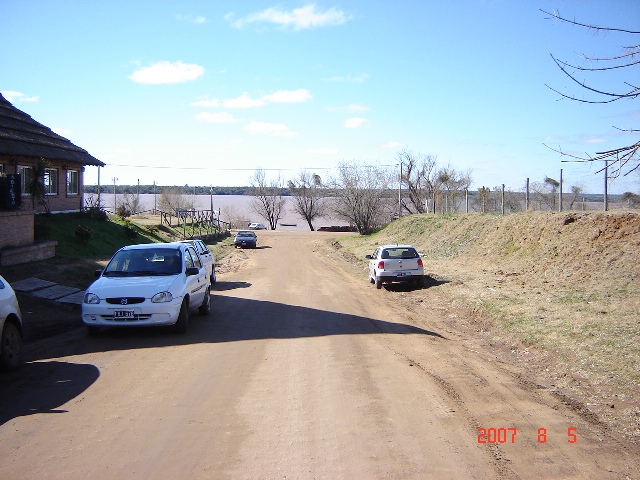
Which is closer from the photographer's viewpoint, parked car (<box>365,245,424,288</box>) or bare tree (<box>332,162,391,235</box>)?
parked car (<box>365,245,424,288</box>)

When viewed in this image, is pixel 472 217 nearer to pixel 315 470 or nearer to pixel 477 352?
pixel 477 352

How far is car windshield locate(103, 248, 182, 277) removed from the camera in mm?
12055

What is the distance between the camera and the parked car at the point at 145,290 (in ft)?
35.3

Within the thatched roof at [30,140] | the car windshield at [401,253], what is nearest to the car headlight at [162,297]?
the car windshield at [401,253]

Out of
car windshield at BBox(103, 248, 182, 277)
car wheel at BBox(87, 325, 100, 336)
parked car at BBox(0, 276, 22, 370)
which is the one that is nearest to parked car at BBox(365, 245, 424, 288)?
car windshield at BBox(103, 248, 182, 277)

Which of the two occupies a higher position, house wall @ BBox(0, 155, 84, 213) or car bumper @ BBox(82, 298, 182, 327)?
house wall @ BBox(0, 155, 84, 213)

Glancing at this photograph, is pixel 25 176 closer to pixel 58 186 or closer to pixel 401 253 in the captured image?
pixel 58 186

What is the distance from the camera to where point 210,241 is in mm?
46406

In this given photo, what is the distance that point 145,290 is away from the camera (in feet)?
36.0

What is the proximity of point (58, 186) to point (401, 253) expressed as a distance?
17.8 meters

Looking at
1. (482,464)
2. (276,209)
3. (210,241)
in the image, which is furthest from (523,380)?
(276,209)

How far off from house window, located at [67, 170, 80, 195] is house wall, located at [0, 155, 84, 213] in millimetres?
81

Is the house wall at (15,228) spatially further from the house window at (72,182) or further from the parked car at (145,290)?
the house window at (72,182)
